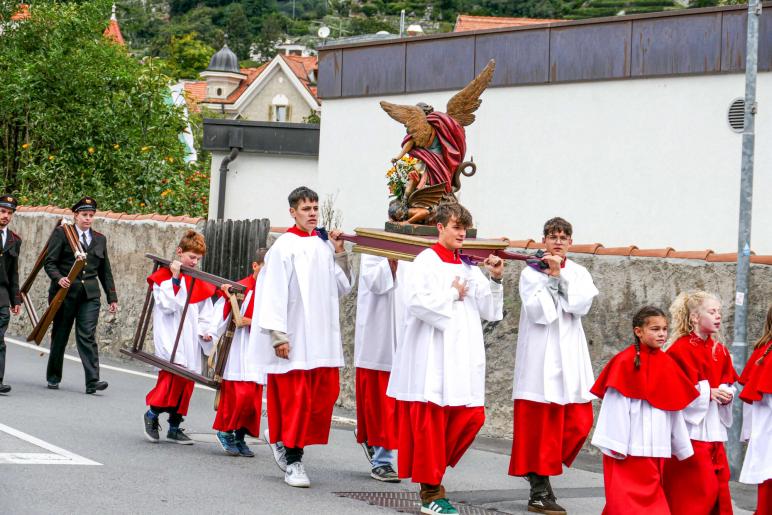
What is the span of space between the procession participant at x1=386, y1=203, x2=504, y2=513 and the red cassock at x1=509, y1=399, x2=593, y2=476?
53 centimetres

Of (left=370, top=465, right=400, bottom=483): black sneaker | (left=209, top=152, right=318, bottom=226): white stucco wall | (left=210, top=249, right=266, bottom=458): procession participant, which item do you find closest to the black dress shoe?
(left=210, top=249, right=266, bottom=458): procession participant

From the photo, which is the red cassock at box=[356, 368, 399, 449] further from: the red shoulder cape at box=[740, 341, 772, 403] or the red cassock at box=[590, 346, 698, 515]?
the red shoulder cape at box=[740, 341, 772, 403]

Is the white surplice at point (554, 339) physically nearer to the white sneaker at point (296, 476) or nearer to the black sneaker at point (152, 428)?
the white sneaker at point (296, 476)

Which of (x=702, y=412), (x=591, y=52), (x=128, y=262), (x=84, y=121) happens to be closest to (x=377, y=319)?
(x=702, y=412)

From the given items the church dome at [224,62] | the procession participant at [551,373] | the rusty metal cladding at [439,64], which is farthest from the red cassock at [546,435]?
the church dome at [224,62]

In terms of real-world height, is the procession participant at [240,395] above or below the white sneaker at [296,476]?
above

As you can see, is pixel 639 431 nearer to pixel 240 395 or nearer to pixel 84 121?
pixel 240 395

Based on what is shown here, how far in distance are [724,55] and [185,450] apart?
34.4 ft

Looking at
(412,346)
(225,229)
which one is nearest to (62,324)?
(225,229)

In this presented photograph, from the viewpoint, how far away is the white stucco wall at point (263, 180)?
1046 inches

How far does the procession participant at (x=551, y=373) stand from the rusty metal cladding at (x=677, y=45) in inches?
381

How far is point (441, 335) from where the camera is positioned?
8.12m

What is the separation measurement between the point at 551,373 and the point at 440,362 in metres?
0.91

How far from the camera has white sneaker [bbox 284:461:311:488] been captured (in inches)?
341
